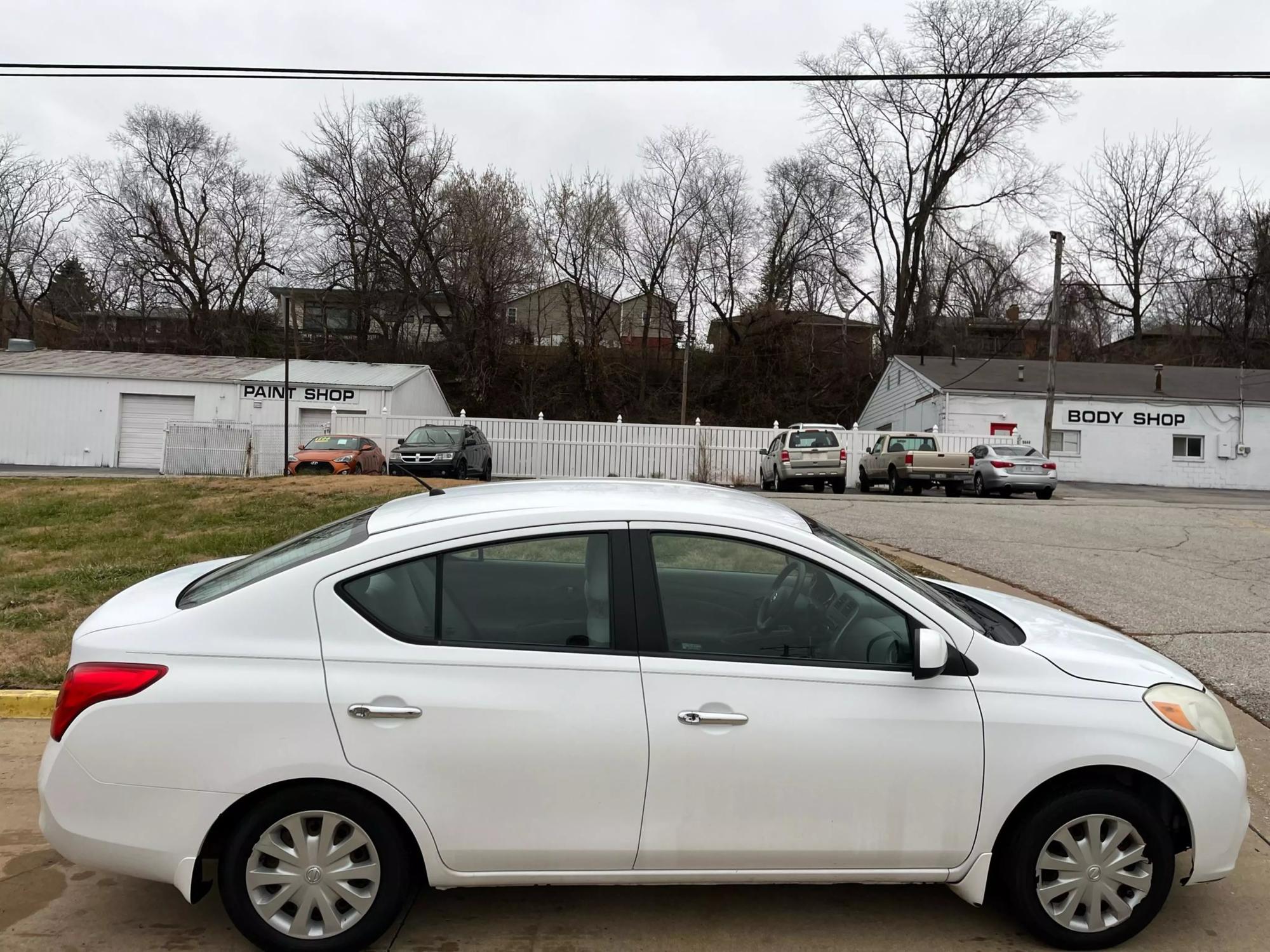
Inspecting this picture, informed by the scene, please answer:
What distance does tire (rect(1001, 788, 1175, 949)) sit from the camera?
3.00 metres

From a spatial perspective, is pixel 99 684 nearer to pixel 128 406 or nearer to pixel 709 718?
pixel 709 718

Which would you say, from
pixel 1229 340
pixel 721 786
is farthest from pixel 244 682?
pixel 1229 340

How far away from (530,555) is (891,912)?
6.21ft

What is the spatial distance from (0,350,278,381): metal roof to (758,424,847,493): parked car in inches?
754

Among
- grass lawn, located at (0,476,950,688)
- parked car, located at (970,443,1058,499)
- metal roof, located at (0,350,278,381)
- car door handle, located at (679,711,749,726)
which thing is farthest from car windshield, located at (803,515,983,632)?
metal roof, located at (0,350,278,381)

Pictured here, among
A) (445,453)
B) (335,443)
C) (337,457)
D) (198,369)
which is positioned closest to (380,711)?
(445,453)

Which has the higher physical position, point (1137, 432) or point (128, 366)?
point (128, 366)

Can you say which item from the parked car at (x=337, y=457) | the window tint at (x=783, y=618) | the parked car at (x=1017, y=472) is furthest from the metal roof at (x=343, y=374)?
the window tint at (x=783, y=618)

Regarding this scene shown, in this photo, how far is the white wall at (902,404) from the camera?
34062 mm

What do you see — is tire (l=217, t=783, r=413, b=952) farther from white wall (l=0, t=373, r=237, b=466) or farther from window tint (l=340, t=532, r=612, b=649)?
white wall (l=0, t=373, r=237, b=466)

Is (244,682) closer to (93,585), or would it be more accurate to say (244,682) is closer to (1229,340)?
(93,585)

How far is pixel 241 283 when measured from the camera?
162 feet

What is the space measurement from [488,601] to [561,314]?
1859 inches

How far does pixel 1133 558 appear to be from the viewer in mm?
10633
